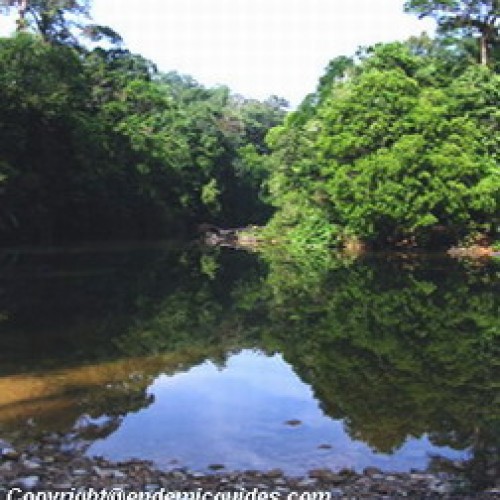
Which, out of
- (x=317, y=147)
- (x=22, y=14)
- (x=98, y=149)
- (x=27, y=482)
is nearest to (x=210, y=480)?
(x=27, y=482)

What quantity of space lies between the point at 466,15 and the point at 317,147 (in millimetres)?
14802

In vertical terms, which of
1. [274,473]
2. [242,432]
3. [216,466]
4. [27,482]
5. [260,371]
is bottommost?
[27,482]

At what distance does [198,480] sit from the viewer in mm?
7566

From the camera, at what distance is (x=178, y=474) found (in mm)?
7816

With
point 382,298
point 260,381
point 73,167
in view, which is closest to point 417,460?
point 260,381

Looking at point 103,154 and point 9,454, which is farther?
point 103,154

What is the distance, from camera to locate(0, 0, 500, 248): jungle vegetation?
39.8m

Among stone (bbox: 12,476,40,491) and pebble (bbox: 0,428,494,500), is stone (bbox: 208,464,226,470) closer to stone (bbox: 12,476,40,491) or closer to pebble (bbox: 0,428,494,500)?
pebble (bbox: 0,428,494,500)

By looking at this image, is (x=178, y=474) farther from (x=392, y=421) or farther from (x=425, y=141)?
(x=425, y=141)

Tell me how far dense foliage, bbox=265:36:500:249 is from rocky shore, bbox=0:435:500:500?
→ 31770 mm

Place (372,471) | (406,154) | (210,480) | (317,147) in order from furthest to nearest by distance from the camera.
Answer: (317,147) < (406,154) < (372,471) < (210,480)

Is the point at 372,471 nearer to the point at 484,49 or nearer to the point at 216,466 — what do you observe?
the point at 216,466

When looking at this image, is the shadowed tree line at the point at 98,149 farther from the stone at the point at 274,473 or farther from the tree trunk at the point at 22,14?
the stone at the point at 274,473

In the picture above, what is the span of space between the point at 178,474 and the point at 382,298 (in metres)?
15.6
